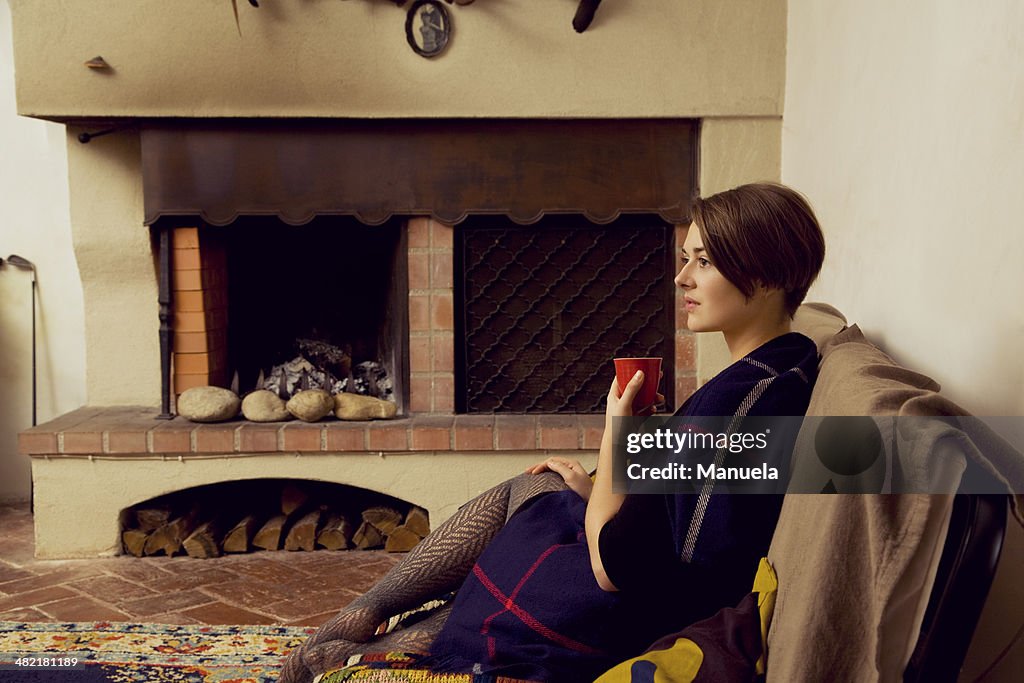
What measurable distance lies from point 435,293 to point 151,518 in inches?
49.0

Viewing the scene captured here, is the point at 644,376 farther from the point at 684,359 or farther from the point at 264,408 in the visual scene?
the point at 264,408

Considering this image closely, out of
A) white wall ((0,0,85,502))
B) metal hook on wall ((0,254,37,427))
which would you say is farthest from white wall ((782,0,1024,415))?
metal hook on wall ((0,254,37,427))

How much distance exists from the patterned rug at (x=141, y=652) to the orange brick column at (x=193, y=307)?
1.03 meters

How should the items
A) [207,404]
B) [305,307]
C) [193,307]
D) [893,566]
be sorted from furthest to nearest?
[305,307]
[193,307]
[207,404]
[893,566]

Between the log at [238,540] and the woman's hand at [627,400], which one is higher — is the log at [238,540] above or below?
below

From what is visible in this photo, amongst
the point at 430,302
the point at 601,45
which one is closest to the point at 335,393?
the point at 430,302

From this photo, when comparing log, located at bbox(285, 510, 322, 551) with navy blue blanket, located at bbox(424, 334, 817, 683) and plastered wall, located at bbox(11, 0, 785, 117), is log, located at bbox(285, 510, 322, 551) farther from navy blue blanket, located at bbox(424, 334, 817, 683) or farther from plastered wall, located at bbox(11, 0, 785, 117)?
navy blue blanket, located at bbox(424, 334, 817, 683)

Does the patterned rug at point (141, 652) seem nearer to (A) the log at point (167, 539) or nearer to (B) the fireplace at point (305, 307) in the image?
(A) the log at point (167, 539)

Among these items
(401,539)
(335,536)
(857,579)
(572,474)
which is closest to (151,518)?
(335,536)

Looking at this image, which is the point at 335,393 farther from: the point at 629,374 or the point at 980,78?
A: the point at 980,78

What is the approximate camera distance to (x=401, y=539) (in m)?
3.45

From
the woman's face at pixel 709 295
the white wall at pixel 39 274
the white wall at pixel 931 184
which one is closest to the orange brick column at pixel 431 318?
the white wall at pixel 931 184

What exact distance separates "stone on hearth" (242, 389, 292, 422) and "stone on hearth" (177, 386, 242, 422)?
49 millimetres

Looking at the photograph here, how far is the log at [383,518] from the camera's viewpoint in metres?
3.48
